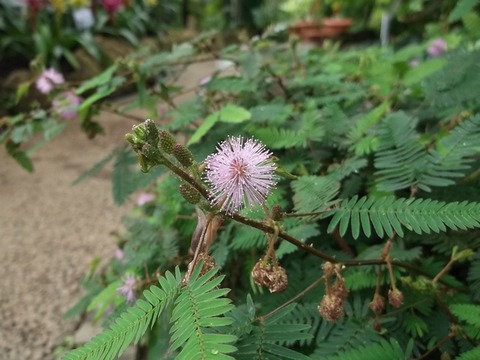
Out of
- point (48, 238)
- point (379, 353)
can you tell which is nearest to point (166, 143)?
point (379, 353)

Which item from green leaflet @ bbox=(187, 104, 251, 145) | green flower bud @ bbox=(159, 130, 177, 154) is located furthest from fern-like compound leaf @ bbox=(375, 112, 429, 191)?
green flower bud @ bbox=(159, 130, 177, 154)

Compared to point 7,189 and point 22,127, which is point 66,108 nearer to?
point 22,127

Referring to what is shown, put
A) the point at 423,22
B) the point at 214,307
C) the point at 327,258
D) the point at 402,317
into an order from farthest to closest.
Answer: the point at 423,22, the point at 402,317, the point at 327,258, the point at 214,307

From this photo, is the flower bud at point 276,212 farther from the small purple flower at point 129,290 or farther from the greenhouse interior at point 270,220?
the small purple flower at point 129,290

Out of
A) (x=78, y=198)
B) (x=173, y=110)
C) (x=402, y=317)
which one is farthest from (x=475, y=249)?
(x=78, y=198)

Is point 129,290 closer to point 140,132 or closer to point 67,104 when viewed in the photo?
point 140,132

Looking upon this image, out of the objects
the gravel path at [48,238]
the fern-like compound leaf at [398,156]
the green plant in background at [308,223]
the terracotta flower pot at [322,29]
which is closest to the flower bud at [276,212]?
the green plant in background at [308,223]
